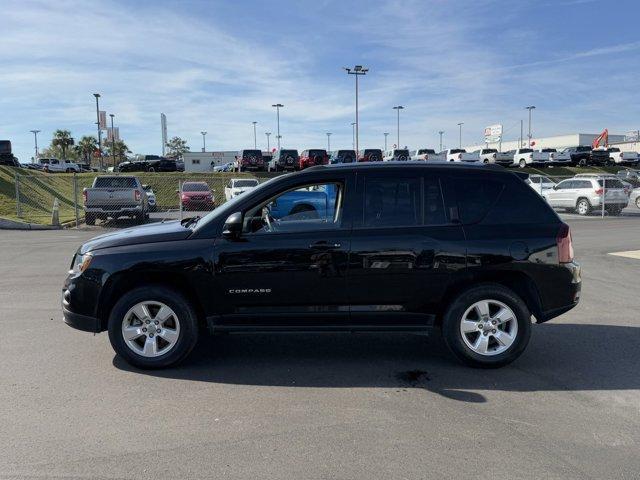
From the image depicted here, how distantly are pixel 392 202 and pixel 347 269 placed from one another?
2.44 feet

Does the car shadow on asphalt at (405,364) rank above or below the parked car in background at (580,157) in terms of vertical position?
below

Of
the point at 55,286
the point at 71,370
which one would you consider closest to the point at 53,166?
the point at 55,286

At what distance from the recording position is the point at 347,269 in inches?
188

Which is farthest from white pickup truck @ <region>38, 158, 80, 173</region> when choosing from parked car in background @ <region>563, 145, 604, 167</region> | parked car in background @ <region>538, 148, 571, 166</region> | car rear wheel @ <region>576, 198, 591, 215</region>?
parked car in background @ <region>563, 145, 604, 167</region>

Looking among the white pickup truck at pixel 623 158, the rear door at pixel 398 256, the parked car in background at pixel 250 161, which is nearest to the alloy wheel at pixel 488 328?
the rear door at pixel 398 256

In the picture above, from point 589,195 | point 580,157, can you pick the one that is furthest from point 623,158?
point 589,195

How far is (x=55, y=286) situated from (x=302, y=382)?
558 centimetres

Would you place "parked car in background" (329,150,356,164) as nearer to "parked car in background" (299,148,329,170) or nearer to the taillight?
"parked car in background" (299,148,329,170)

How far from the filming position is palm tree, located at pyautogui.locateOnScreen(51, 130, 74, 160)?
8725cm

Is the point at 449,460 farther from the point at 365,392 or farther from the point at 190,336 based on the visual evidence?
the point at 190,336

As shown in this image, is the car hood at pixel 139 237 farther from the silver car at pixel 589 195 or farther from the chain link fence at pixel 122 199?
the silver car at pixel 589 195

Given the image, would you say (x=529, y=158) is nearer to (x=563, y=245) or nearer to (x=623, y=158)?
(x=623, y=158)

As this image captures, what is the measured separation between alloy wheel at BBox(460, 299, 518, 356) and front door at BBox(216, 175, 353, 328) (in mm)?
1101

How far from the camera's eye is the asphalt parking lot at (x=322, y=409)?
331cm
